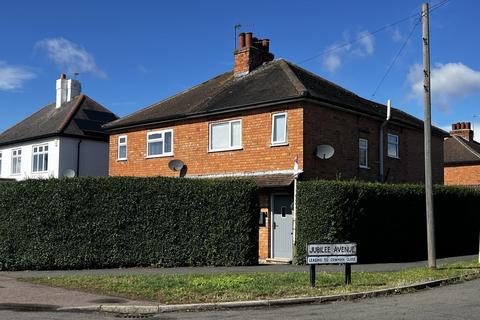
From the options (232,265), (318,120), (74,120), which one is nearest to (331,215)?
(232,265)

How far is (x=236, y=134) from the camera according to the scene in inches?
873

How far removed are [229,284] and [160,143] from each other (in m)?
14.0

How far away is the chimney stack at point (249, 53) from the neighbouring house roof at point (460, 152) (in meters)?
19.8

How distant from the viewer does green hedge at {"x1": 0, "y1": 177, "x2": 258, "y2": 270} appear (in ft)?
53.8

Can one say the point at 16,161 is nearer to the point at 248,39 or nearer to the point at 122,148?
the point at 122,148

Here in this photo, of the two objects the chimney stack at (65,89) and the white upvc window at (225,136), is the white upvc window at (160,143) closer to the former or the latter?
the white upvc window at (225,136)

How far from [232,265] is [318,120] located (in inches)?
272

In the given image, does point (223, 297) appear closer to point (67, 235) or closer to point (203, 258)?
point (203, 258)

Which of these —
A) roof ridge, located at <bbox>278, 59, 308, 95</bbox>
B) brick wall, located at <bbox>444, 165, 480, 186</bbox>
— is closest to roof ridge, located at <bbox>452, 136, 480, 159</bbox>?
brick wall, located at <bbox>444, 165, 480, 186</bbox>

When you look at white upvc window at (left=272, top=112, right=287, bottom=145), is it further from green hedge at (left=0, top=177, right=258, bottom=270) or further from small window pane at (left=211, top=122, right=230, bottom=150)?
green hedge at (left=0, top=177, right=258, bottom=270)

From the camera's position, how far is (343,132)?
21906 millimetres

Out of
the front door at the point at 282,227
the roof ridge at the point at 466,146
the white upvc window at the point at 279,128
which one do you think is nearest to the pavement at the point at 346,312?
the front door at the point at 282,227

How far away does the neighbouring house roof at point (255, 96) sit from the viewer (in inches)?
834

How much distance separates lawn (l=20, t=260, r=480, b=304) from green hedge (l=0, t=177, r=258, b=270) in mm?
2694
